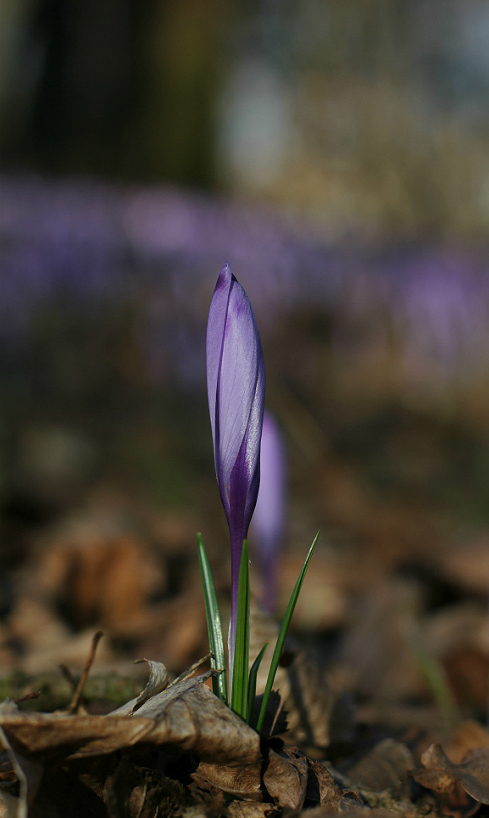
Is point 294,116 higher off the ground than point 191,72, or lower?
lower

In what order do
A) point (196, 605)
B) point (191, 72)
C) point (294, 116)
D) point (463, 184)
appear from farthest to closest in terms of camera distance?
point (191, 72), point (294, 116), point (463, 184), point (196, 605)

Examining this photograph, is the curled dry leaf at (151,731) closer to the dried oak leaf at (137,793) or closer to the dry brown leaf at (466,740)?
the dried oak leaf at (137,793)

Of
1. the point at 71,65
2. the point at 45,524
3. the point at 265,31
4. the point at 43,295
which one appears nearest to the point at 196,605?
the point at 45,524

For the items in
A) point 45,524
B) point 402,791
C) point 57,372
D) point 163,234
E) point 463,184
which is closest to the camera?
point 402,791

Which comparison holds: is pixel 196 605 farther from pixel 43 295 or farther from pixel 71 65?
pixel 71 65

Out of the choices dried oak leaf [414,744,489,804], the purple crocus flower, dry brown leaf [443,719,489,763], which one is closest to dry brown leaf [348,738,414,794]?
dried oak leaf [414,744,489,804]

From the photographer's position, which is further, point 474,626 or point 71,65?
point 71,65

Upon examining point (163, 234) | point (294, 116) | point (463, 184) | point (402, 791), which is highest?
point (294, 116)
